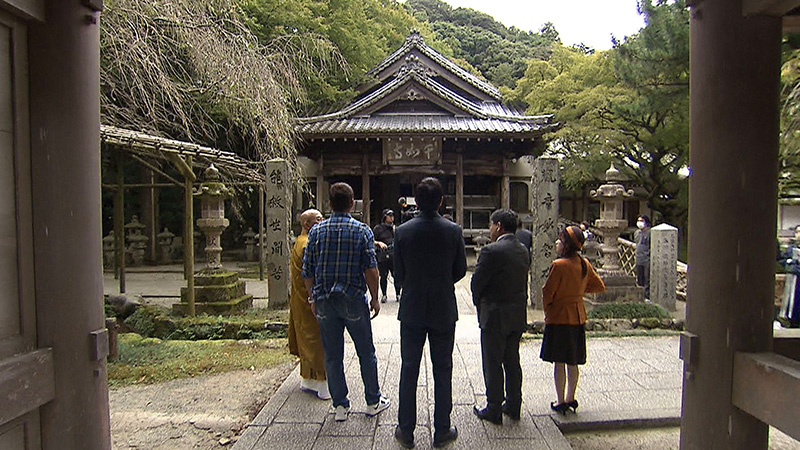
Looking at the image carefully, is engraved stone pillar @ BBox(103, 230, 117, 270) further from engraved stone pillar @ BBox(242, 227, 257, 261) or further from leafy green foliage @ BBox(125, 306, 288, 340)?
leafy green foliage @ BBox(125, 306, 288, 340)

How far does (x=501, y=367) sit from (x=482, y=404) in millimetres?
713

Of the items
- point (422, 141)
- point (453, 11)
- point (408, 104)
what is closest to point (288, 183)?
point (422, 141)

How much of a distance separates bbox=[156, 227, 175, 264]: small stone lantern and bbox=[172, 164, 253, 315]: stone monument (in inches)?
389

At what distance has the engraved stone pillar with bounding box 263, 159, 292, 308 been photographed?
8.51 m

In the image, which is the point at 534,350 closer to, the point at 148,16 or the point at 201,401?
the point at 201,401

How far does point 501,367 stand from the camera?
3695 mm

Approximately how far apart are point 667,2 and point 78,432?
1247cm

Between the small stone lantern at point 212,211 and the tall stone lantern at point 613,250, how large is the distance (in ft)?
22.7

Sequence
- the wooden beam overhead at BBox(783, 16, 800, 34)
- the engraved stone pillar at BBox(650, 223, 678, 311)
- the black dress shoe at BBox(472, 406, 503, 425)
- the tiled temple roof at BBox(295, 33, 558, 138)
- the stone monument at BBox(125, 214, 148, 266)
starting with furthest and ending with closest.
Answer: the stone monument at BBox(125, 214, 148, 266) < the tiled temple roof at BBox(295, 33, 558, 138) < the engraved stone pillar at BBox(650, 223, 678, 311) < the black dress shoe at BBox(472, 406, 503, 425) < the wooden beam overhead at BBox(783, 16, 800, 34)

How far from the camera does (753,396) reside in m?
2.15

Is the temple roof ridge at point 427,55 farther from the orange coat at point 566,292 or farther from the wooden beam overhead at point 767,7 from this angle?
the wooden beam overhead at point 767,7

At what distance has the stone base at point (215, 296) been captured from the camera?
8.22 metres

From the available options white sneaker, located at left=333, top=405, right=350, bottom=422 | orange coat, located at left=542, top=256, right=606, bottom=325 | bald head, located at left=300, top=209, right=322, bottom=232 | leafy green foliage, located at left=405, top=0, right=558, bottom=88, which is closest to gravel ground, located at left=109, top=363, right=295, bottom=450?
white sneaker, located at left=333, top=405, right=350, bottom=422

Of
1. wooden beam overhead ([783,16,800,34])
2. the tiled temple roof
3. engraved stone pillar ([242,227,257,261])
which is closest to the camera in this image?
wooden beam overhead ([783,16,800,34])
